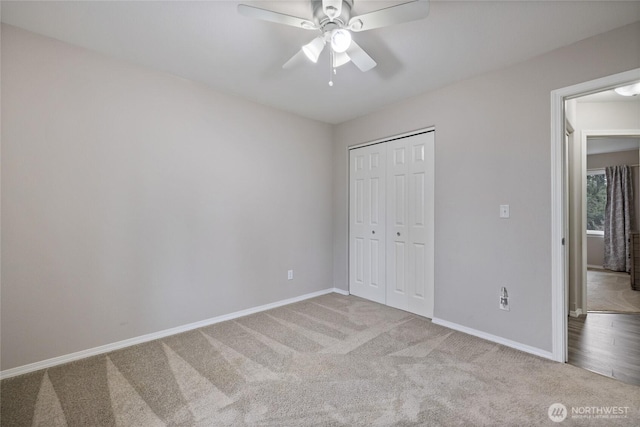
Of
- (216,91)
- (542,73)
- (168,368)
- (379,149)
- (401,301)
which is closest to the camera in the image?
(168,368)

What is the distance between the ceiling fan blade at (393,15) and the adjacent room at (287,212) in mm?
12

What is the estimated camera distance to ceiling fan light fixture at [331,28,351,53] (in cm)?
175

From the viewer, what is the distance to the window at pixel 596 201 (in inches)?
238

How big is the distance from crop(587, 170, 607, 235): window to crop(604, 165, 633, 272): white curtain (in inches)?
12.2

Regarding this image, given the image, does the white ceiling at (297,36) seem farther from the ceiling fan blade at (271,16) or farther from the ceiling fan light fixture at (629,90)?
the ceiling fan light fixture at (629,90)

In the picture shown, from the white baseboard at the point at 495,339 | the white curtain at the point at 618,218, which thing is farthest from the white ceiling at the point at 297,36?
the white curtain at the point at 618,218

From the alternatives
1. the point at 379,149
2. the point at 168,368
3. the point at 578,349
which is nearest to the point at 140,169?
the point at 168,368

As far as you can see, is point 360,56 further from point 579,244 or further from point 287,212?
point 579,244

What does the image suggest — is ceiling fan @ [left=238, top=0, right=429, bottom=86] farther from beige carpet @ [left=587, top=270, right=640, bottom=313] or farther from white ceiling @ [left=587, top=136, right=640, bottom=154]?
white ceiling @ [left=587, top=136, right=640, bottom=154]

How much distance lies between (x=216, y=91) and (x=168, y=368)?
104 inches

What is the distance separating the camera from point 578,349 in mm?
2445

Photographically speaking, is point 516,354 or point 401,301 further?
point 401,301

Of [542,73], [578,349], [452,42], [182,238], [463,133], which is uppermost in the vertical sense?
[452,42]

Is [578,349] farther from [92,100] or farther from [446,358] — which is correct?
[92,100]
